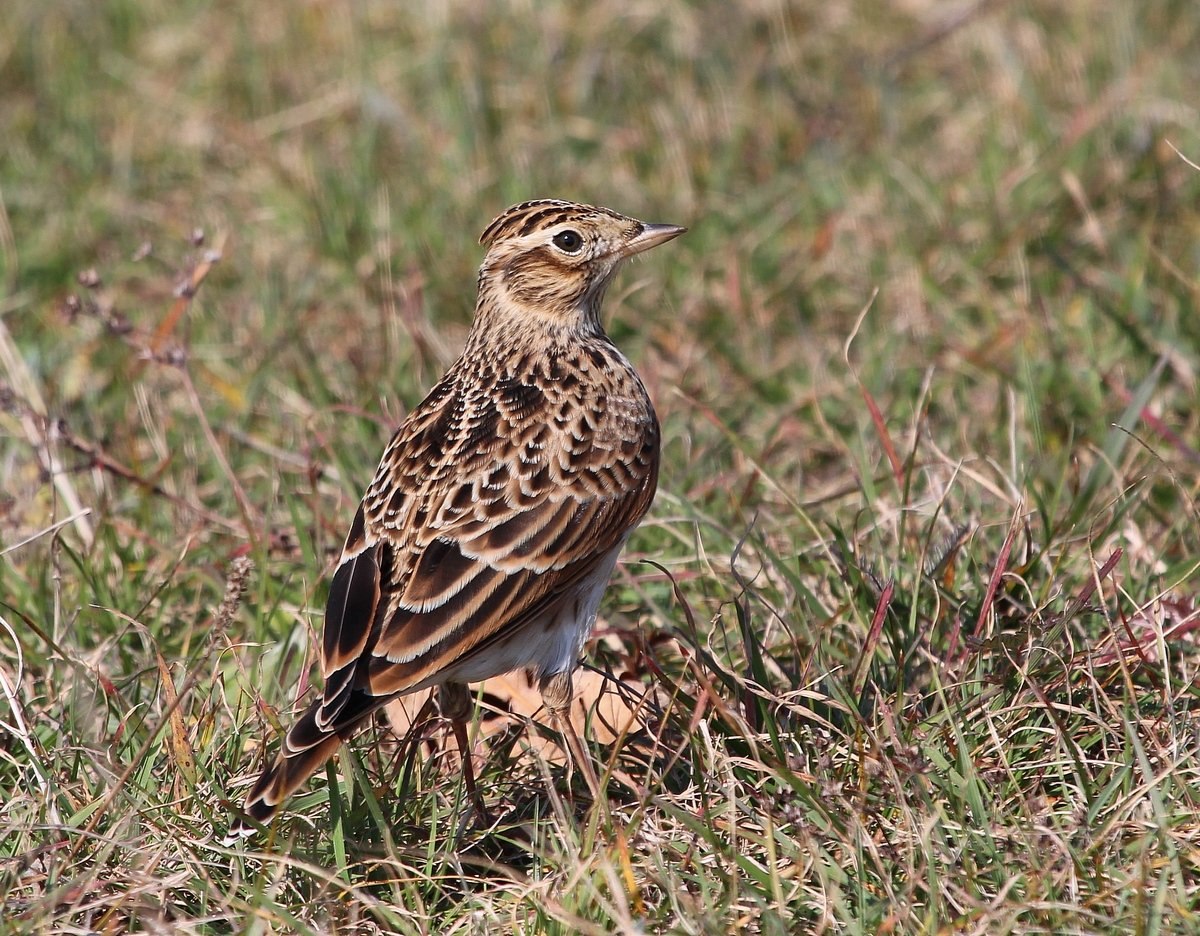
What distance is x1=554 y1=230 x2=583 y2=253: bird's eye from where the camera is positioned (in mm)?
5723

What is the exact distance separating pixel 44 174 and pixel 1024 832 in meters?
6.88

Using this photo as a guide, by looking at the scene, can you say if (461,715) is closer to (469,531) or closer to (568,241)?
(469,531)

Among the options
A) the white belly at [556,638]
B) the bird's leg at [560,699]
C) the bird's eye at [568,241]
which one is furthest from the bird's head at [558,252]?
the bird's leg at [560,699]

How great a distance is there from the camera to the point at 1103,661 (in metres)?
5.01

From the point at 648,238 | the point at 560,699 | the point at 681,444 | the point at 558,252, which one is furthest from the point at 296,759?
the point at 681,444

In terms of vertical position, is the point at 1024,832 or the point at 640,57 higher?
the point at 640,57

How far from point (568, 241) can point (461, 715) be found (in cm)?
162

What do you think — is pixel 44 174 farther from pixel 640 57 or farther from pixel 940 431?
pixel 940 431

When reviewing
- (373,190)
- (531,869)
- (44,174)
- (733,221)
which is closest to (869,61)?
(733,221)

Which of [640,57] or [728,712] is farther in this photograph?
[640,57]

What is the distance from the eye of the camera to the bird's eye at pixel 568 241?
18.8 feet

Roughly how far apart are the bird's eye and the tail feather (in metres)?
1.91

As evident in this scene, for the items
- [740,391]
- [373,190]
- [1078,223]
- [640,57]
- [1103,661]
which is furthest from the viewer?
[640,57]

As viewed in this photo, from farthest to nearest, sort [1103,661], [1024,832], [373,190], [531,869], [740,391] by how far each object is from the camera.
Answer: [373,190] → [740,391] → [1103,661] → [531,869] → [1024,832]
